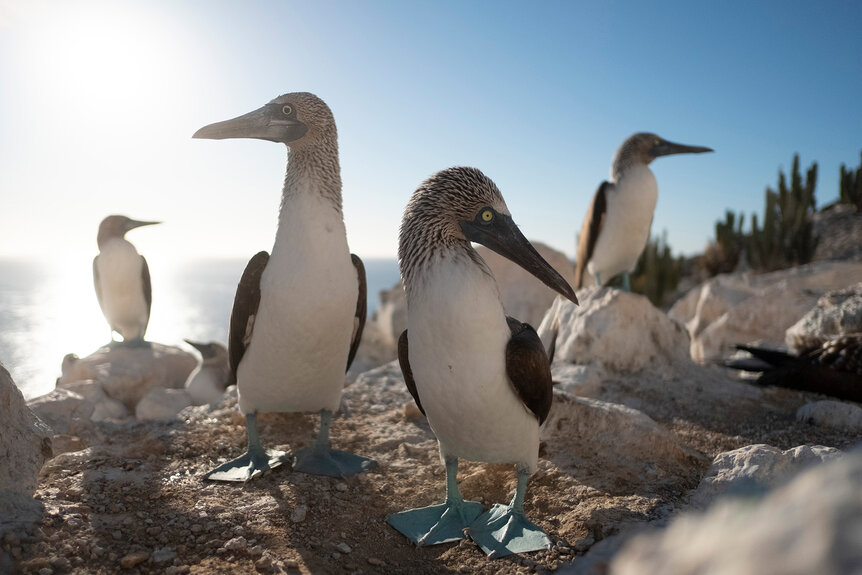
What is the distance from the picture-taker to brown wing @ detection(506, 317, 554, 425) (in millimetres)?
2475

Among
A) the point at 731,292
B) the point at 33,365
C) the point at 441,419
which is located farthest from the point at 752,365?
the point at 33,365

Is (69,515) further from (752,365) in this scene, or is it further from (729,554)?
(752,365)

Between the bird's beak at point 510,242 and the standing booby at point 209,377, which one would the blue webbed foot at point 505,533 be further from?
the standing booby at point 209,377

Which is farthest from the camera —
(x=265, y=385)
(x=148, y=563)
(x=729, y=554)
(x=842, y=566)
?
(x=265, y=385)

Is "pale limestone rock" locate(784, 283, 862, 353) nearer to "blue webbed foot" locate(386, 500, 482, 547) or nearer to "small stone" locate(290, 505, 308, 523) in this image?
"blue webbed foot" locate(386, 500, 482, 547)

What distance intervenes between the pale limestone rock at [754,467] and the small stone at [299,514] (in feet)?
6.53

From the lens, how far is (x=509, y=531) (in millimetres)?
2514

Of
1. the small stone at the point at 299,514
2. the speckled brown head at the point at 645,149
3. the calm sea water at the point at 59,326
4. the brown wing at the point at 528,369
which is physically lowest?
the calm sea water at the point at 59,326

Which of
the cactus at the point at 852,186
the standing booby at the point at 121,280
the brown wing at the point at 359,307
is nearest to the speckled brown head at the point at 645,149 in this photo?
the brown wing at the point at 359,307

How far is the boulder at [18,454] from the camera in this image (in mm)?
2277

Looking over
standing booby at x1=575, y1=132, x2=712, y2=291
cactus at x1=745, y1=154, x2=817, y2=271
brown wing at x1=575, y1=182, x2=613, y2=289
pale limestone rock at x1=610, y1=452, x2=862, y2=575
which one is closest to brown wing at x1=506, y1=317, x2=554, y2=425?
pale limestone rock at x1=610, y1=452, x2=862, y2=575

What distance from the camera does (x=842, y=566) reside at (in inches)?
22.4

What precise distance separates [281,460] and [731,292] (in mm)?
10278

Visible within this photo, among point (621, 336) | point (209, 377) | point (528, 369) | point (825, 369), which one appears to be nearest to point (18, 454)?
point (528, 369)
